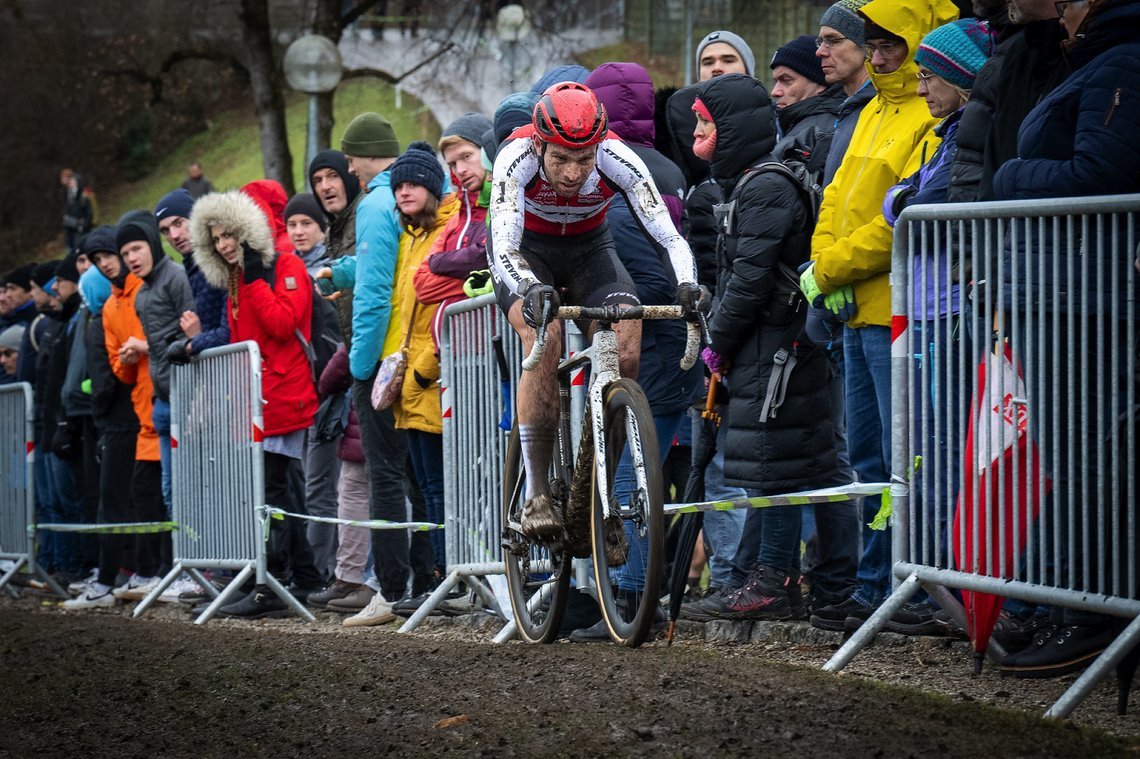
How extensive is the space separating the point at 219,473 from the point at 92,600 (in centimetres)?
255

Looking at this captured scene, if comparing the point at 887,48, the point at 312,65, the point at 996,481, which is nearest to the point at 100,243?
the point at 887,48

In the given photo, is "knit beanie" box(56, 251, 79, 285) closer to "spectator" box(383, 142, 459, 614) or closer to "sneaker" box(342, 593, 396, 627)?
"spectator" box(383, 142, 459, 614)

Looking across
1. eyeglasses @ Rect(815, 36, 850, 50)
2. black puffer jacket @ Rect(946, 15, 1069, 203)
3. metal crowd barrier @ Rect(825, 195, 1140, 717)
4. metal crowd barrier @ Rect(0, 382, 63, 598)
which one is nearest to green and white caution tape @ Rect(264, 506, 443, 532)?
eyeglasses @ Rect(815, 36, 850, 50)

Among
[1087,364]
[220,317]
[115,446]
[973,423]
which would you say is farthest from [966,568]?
[115,446]

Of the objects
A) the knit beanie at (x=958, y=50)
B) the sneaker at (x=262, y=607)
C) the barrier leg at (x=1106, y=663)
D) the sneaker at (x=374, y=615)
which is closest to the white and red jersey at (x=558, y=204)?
the knit beanie at (x=958, y=50)

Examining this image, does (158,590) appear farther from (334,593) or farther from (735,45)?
(735,45)

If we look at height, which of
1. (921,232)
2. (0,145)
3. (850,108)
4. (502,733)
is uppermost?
(0,145)

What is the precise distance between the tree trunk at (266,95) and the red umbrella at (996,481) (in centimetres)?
1930

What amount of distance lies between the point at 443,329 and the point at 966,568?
394 centimetres

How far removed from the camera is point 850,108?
25.6ft

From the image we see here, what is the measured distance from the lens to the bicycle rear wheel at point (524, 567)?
7250mm

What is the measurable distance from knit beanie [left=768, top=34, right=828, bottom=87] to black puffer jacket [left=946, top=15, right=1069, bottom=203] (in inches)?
86.6

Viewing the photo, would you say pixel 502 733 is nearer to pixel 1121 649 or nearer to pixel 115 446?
pixel 1121 649

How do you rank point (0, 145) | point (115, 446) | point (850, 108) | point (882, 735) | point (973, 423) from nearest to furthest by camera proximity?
point (882, 735) < point (973, 423) < point (850, 108) < point (115, 446) < point (0, 145)
